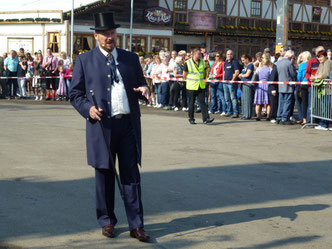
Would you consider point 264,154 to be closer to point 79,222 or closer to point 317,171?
point 317,171

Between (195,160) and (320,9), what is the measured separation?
153ft

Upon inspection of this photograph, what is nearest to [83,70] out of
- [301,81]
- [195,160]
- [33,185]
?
[33,185]

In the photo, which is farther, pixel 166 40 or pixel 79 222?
pixel 166 40

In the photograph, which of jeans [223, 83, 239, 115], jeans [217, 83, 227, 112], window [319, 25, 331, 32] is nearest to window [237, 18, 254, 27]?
window [319, 25, 331, 32]

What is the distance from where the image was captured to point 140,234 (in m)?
5.09

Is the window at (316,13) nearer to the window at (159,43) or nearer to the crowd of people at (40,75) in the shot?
the window at (159,43)

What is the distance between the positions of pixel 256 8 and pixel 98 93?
4521cm

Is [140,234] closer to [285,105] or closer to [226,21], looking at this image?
[285,105]

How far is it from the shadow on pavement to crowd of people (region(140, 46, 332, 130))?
5.95 meters

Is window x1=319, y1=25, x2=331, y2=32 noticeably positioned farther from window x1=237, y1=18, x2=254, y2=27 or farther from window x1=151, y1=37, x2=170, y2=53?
window x1=151, y1=37, x2=170, y2=53

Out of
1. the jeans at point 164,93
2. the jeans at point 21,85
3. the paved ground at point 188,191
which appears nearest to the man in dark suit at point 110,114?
the paved ground at point 188,191

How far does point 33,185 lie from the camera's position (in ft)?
23.7

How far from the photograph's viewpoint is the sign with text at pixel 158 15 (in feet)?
140

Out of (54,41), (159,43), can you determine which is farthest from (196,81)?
(159,43)
